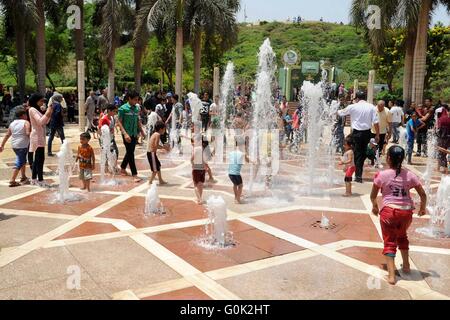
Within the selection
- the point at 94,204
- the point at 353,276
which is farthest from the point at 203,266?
the point at 94,204

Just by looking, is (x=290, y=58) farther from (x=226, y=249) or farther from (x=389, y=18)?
(x=226, y=249)

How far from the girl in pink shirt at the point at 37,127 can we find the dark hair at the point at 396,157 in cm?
545

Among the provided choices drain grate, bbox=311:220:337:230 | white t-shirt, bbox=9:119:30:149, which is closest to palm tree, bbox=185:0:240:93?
white t-shirt, bbox=9:119:30:149

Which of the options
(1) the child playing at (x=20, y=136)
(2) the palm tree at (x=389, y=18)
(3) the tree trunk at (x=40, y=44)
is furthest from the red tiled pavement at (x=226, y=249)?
(3) the tree trunk at (x=40, y=44)

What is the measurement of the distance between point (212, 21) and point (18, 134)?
1518 centimetres

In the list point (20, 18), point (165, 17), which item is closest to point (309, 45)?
point (165, 17)

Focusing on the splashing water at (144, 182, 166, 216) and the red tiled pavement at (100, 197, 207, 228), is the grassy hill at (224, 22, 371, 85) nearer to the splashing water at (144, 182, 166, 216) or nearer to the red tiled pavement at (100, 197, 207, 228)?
the red tiled pavement at (100, 197, 207, 228)

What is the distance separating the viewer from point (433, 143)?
1195 cm

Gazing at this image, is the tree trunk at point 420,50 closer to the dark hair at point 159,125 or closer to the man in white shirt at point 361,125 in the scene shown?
the man in white shirt at point 361,125

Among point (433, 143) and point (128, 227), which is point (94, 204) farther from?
point (433, 143)

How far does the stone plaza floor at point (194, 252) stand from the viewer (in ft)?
13.4

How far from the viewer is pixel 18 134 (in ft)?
25.6
